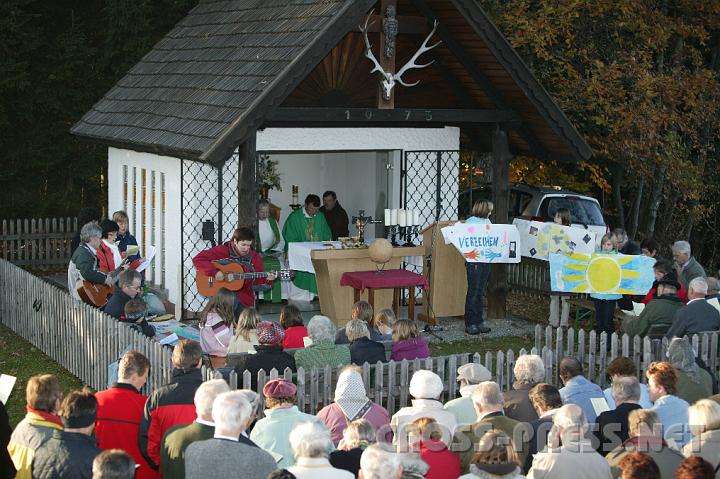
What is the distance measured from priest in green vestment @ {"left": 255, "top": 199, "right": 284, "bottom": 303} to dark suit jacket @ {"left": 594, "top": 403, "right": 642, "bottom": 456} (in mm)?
10087

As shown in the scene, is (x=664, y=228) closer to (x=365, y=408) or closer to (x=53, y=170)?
(x=53, y=170)

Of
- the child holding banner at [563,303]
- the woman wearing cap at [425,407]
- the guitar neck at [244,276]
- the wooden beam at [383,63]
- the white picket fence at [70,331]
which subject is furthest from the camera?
the child holding banner at [563,303]

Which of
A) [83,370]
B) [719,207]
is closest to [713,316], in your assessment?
[83,370]

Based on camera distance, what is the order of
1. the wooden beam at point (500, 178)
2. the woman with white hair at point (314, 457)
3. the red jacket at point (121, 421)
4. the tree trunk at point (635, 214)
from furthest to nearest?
1. the tree trunk at point (635, 214)
2. the wooden beam at point (500, 178)
3. the red jacket at point (121, 421)
4. the woman with white hair at point (314, 457)

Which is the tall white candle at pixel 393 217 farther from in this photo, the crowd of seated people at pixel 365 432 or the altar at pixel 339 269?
the crowd of seated people at pixel 365 432

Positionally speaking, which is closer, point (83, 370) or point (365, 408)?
point (365, 408)

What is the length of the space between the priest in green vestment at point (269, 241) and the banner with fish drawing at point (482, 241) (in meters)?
3.34

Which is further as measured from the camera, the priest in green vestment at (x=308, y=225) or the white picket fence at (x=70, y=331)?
the priest in green vestment at (x=308, y=225)

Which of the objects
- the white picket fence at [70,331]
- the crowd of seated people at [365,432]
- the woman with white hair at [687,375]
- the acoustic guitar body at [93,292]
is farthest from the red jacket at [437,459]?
the acoustic guitar body at [93,292]

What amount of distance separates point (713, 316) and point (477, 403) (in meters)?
5.87

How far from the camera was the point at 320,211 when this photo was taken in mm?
20266

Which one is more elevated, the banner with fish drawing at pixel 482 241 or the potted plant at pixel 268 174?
the potted plant at pixel 268 174

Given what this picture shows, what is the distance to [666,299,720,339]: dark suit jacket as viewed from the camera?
13383 mm

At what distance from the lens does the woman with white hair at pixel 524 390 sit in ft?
31.3
